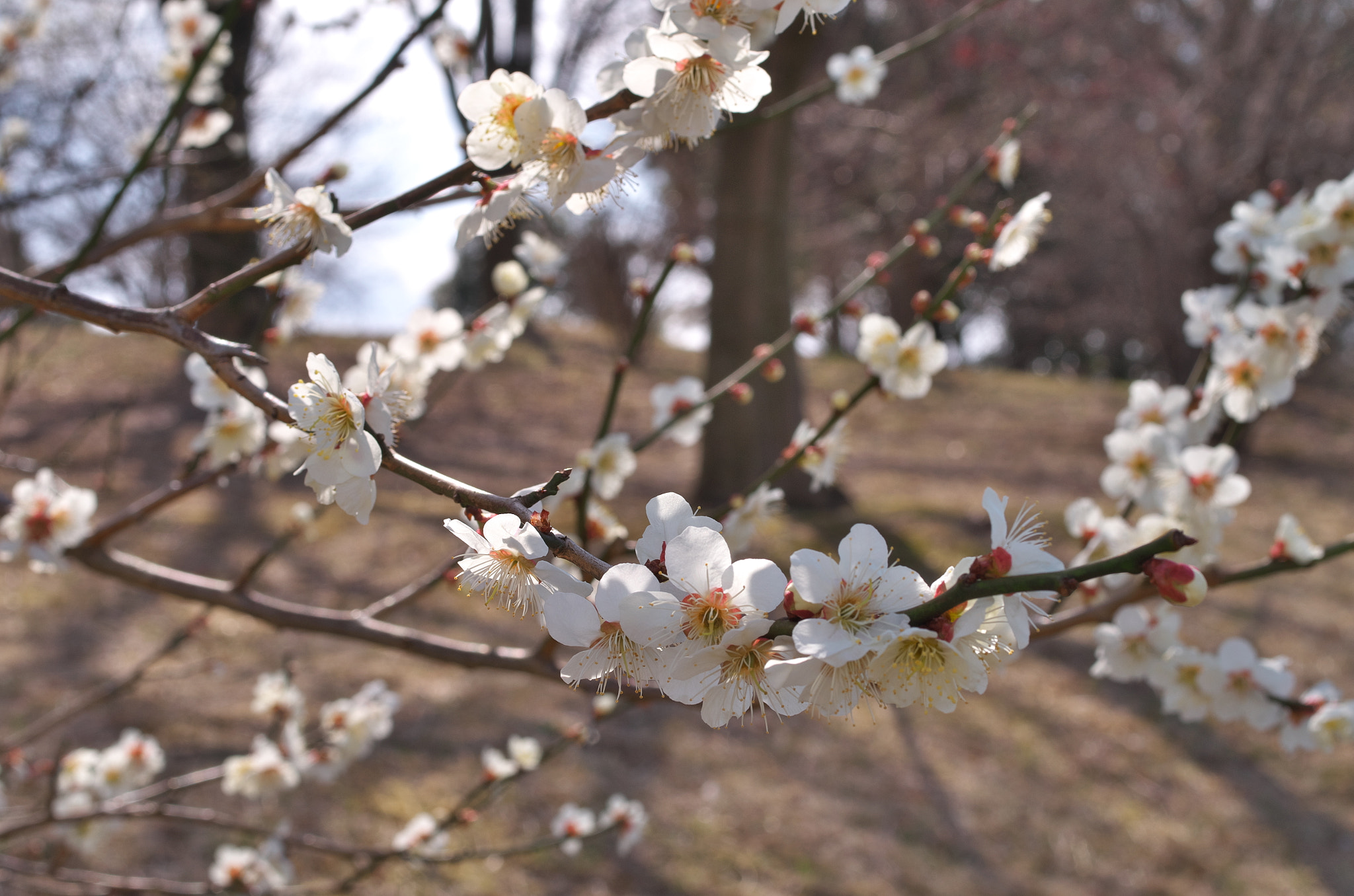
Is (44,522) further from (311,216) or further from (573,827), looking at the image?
(573,827)

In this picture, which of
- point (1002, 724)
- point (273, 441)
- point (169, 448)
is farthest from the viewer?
point (169, 448)

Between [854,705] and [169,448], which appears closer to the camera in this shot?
[854,705]

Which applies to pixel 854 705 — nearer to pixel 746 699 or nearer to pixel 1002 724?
pixel 746 699

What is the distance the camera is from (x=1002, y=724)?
151 inches

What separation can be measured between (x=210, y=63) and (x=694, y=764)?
9.26 feet

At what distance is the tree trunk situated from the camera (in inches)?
224

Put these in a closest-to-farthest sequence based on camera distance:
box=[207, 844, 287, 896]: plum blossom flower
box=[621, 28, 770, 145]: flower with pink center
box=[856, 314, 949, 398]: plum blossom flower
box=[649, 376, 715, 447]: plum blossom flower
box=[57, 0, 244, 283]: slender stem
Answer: box=[621, 28, 770, 145]: flower with pink center → box=[57, 0, 244, 283]: slender stem → box=[856, 314, 949, 398]: plum blossom flower → box=[649, 376, 715, 447]: plum blossom flower → box=[207, 844, 287, 896]: plum blossom flower

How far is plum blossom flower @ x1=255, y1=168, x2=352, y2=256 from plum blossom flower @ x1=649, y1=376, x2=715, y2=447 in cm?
102

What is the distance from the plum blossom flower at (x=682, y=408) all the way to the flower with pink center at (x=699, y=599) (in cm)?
116

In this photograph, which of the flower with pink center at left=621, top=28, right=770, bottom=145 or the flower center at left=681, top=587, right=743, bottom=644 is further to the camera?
the flower with pink center at left=621, top=28, right=770, bottom=145

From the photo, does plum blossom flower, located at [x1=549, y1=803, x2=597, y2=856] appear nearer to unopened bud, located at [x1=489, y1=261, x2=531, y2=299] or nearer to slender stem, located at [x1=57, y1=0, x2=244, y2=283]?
unopened bud, located at [x1=489, y1=261, x2=531, y2=299]

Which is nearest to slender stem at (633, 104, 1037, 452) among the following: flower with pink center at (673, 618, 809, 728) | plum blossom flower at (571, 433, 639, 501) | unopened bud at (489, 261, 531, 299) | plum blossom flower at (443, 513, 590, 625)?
plum blossom flower at (571, 433, 639, 501)

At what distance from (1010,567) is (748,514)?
1021 mm

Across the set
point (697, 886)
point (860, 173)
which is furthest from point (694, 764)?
point (860, 173)
